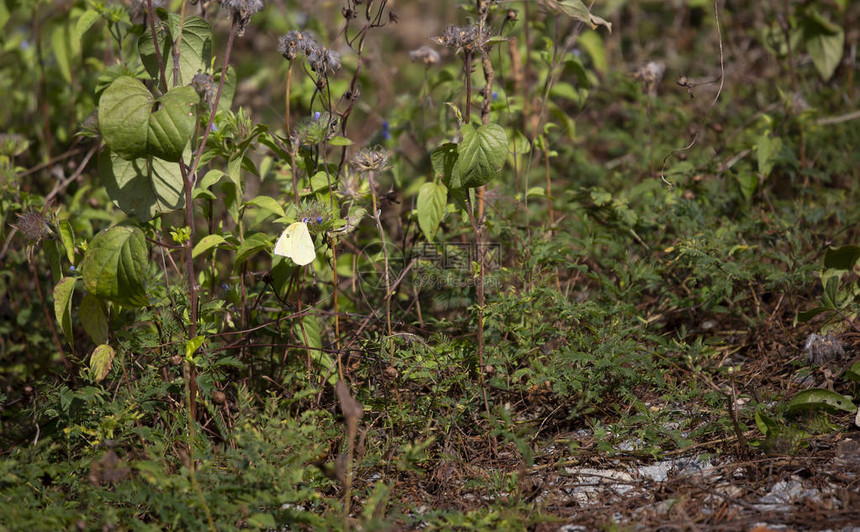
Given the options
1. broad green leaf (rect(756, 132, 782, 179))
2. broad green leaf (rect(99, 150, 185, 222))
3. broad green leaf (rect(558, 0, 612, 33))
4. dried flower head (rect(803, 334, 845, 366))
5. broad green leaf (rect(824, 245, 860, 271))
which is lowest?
dried flower head (rect(803, 334, 845, 366))

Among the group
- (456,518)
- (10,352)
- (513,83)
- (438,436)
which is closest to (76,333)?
(10,352)

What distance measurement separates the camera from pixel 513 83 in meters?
3.50

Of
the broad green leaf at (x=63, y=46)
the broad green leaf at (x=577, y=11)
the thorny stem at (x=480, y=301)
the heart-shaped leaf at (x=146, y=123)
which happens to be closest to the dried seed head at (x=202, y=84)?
the heart-shaped leaf at (x=146, y=123)

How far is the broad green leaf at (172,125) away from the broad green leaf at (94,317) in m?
0.61

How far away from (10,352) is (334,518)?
5.73 feet

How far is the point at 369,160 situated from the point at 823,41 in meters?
2.73

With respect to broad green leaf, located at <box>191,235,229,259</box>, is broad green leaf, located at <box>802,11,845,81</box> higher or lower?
higher

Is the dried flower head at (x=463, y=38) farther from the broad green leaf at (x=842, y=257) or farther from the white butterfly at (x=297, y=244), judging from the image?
the broad green leaf at (x=842, y=257)

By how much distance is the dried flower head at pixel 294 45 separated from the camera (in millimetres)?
2244

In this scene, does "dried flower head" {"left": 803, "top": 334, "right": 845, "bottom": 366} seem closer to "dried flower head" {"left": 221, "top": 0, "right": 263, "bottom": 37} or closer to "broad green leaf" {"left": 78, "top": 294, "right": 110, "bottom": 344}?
"dried flower head" {"left": 221, "top": 0, "right": 263, "bottom": 37}

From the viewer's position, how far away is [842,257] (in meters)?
2.43

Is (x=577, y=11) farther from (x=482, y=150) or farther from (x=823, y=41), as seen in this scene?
(x=823, y=41)

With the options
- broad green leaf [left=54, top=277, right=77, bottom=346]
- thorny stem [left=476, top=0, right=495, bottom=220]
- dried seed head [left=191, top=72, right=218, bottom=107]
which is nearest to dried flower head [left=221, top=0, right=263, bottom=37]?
dried seed head [left=191, top=72, right=218, bottom=107]

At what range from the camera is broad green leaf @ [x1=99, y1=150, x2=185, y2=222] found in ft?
7.37
